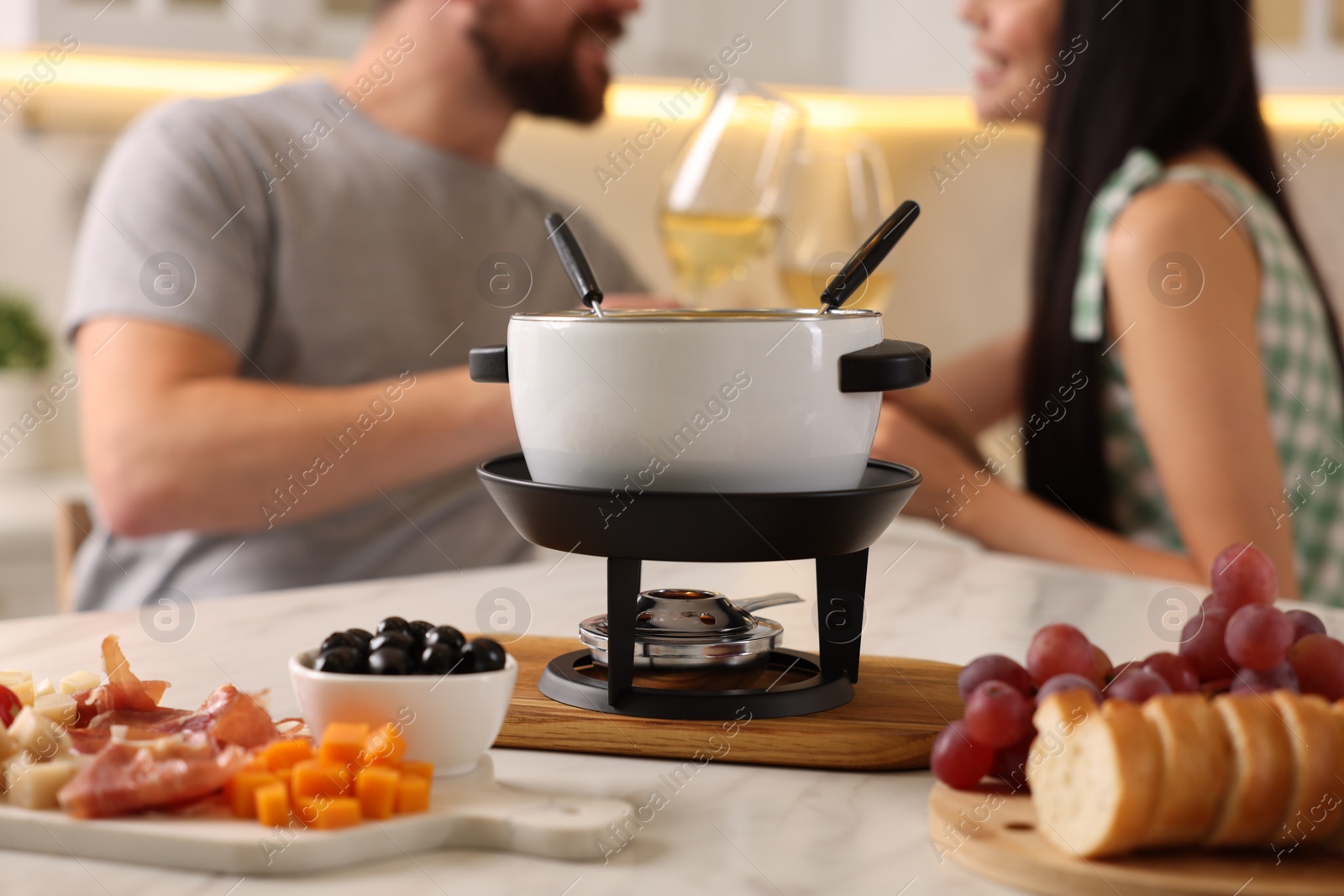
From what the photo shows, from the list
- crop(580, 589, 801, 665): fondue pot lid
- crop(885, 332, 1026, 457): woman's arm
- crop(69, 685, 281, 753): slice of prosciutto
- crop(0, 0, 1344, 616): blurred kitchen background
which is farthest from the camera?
crop(0, 0, 1344, 616): blurred kitchen background

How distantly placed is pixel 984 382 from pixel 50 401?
1992 mm

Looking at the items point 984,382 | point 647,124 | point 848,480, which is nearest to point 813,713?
point 848,480

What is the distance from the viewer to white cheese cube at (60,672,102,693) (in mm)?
687

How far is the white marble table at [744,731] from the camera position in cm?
52

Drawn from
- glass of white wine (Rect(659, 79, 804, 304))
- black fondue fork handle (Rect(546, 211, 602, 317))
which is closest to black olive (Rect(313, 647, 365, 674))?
black fondue fork handle (Rect(546, 211, 602, 317))

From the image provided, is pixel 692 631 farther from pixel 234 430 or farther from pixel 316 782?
pixel 234 430

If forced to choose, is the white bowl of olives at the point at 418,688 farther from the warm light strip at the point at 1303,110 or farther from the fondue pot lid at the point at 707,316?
the warm light strip at the point at 1303,110

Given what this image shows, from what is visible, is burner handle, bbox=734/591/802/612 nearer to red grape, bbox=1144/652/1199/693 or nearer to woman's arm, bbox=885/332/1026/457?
red grape, bbox=1144/652/1199/693

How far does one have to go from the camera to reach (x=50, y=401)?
2.71 m

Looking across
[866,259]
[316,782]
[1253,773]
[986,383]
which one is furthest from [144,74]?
[1253,773]

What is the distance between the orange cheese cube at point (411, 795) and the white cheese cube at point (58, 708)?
20 cm

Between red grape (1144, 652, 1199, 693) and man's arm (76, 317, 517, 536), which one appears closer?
red grape (1144, 652, 1199, 693)

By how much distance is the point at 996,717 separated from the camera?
1.95 ft

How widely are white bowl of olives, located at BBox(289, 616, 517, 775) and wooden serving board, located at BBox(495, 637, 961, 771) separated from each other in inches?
2.4
